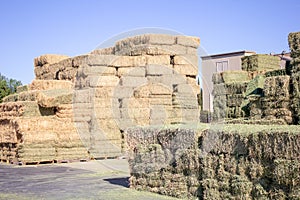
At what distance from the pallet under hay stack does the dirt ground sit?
3.35 ft

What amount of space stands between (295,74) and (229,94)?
6.20 m

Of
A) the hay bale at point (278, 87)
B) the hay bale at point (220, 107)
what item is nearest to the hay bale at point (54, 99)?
the hay bale at point (220, 107)

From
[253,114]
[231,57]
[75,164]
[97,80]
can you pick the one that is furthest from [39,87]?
[231,57]

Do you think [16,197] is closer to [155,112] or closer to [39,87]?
[155,112]

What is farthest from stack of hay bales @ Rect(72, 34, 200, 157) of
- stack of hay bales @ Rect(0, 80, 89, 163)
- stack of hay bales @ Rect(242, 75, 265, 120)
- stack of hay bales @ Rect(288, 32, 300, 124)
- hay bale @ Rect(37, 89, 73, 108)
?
stack of hay bales @ Rect(288, 32, 300, 124)

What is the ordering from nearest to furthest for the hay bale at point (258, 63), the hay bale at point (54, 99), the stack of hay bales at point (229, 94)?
the hay bale at point (54, 99) < the stack of hay bales at point (229, 94) < the hay bale at point (258, 63)

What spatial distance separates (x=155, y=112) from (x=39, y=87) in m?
6.24

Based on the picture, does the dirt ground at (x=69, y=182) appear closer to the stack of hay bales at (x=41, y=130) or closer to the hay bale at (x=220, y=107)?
the stack of hay bales at (x=41, y=130)

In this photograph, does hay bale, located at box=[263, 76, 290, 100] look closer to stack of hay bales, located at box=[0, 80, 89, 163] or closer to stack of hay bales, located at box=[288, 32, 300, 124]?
stack of hay bales, located at box=[288, 32, 300, 124]

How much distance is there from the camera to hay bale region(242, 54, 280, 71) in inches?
946

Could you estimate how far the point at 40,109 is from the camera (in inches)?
731

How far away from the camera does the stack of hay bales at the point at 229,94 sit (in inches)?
783

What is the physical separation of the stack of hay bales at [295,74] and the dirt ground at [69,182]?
19.6 ft

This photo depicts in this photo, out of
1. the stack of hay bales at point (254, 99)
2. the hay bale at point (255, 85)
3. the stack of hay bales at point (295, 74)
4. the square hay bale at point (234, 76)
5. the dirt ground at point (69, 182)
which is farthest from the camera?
the square hay bale at point (234, 76)
